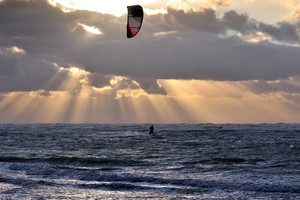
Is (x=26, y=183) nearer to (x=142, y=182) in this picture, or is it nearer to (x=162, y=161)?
(x=142, y=182)

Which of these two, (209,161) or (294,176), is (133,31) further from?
(294,176)

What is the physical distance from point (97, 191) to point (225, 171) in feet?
20.7

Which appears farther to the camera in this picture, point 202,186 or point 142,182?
point 142,182

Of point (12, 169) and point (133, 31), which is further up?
point (133, 31)

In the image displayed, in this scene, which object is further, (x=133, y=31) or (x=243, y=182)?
(x=133, y=31)

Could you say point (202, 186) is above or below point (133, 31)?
below

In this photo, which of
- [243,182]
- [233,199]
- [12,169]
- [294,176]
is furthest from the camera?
[12,169]

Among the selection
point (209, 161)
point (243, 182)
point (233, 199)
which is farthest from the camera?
point (209, 161)

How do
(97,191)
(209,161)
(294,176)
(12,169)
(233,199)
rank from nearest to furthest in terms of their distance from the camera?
(233,199) < (97,191) < (294,176) < (12,169) < (209,161)

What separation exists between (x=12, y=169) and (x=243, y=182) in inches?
425

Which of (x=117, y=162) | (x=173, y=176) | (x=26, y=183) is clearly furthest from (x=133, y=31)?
(x=26, y=183)

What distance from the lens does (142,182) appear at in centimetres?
1402

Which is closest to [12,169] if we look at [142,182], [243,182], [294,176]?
[142,182]

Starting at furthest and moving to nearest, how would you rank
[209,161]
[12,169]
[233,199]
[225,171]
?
[209,161] → [12,169] → [225,171] → [233,199]
